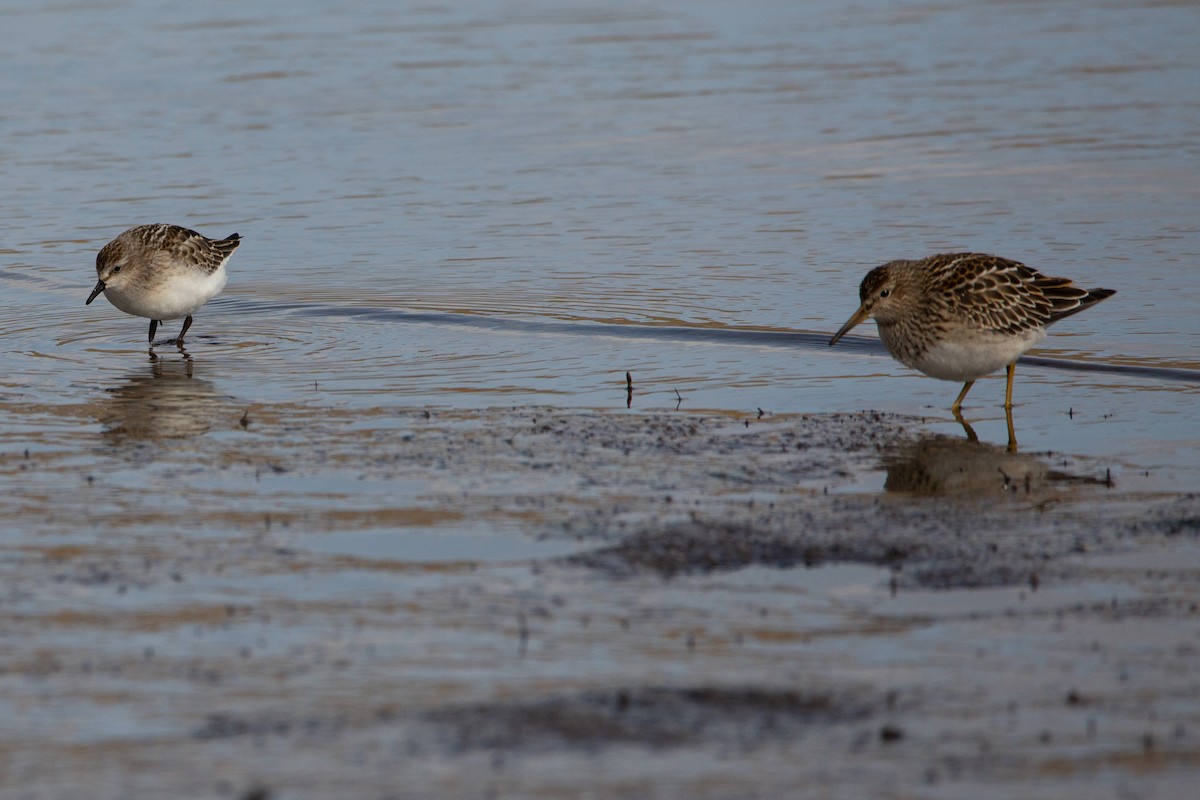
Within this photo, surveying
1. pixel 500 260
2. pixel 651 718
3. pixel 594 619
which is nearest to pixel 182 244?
pixel 500 260

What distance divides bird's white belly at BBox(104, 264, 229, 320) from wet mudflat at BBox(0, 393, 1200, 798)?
3.27 m

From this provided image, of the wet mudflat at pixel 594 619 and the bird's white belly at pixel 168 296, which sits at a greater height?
the bird's white belly at pixel 168 296

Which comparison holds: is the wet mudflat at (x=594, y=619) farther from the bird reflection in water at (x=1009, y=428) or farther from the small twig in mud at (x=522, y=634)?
the bird reflection in water at (x=1009, y=428)

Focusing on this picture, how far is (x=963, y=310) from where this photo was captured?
33.0ft

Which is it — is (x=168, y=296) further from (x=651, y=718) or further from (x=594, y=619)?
(x=651, y=718)

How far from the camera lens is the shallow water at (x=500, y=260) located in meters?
7.28

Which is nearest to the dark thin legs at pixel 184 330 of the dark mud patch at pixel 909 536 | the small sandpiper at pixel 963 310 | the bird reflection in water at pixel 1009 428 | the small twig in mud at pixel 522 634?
the small sandpiper at pixel 963 310

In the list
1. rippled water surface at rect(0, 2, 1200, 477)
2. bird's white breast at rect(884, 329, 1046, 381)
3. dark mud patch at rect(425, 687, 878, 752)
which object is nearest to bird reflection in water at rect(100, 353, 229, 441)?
rippled water surface at rect(0, 2, 1200, 477)

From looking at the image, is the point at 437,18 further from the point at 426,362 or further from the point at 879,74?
the point at 426,362

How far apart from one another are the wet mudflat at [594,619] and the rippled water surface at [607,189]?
1.68m

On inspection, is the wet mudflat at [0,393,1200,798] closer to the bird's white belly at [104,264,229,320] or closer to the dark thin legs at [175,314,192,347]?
the bird's white belly at [104,264,229,320]

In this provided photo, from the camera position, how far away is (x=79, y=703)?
5.82 m

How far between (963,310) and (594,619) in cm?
436

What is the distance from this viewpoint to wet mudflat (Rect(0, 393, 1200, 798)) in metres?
5.35
